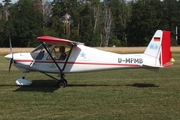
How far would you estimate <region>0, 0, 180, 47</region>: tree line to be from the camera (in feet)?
224

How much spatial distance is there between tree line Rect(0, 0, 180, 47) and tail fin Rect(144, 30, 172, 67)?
55528mm

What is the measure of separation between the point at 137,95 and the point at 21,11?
225 ft

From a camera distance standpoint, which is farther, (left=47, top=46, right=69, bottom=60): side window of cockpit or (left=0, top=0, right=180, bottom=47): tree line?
(left=0, top=0, right=180, bottom=47): tree line

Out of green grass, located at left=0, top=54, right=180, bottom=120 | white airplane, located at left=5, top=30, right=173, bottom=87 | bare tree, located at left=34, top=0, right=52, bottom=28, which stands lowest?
green grass, located at left=0, top=54, right=180, bottom=120

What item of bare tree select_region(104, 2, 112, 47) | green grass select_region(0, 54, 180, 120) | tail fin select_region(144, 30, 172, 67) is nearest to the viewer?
green grass select_region(0, 54, 180, 120)

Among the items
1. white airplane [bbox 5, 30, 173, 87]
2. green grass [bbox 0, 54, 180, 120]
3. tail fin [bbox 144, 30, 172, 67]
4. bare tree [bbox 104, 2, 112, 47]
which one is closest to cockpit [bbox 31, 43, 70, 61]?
white airplane [bbox 5, 30, 173, 87]

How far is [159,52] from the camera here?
444 inches

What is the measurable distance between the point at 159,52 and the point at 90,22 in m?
64.0

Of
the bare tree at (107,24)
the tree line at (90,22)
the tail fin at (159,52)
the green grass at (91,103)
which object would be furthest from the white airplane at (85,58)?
the bare tree at (107,24)

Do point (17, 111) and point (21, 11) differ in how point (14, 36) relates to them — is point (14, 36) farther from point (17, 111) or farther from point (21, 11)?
point (17, 111)

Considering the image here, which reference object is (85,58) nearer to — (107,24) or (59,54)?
(59,54)

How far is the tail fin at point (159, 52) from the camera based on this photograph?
1122 centimetres

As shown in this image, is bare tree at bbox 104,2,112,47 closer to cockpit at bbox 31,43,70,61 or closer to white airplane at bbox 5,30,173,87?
white airplane at bbox 5,30,173,87

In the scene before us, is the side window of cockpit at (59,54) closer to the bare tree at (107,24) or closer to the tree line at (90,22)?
the tree line at (90,22)
